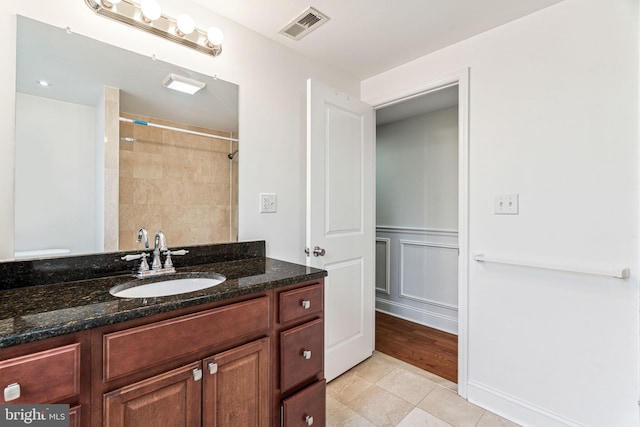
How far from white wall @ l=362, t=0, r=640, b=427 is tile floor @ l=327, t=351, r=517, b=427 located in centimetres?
15

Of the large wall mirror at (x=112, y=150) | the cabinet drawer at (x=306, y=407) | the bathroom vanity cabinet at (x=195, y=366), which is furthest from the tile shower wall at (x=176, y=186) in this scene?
the cabinet drawer at (x=306, y=407)

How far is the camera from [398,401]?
6.01 feet

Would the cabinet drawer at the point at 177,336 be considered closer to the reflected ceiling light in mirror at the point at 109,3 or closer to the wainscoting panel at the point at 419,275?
the reflected ceiling light in mirror at the point at 109,3

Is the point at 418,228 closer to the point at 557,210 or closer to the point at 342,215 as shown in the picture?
the point at 342,215

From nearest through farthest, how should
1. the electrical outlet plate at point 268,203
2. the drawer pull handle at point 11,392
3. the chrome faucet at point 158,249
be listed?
1. the drawer pull handle at point 11,392
2. the chrome faucet at point 158,249
3. the electrical outlet plate at point 268,203

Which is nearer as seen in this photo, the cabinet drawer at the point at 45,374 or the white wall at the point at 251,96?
the cabinet drawer at the point at 45,374

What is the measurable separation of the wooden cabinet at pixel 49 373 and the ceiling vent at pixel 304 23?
1.71 m

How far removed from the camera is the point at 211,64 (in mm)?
1604

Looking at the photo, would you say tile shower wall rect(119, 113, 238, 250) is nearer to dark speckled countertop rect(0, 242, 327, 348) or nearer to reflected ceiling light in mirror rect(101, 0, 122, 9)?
dark speckled countertop rect(0, 242, 327, 348)

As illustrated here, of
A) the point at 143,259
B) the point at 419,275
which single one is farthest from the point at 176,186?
the point at 419,275

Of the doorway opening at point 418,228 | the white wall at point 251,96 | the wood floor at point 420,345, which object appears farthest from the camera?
the doorway opening at point 418,228

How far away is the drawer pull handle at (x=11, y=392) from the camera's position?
68 centimetres

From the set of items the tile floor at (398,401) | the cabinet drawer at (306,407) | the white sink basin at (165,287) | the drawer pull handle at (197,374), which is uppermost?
the white sink basin at (165,287)

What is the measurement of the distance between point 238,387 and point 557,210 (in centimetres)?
170
